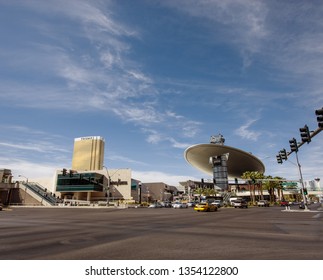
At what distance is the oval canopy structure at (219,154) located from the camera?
12938cm

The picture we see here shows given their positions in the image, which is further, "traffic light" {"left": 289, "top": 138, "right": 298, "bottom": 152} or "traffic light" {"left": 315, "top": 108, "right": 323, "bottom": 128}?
"traffic light" {"left": 289, "top": 138, "right": 298, "bottom": 152}

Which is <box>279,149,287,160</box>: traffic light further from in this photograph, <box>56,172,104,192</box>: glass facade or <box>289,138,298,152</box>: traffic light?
<box>56,172,104,192</box>: glass facade

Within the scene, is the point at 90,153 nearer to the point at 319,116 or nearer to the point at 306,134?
the point at 306,134

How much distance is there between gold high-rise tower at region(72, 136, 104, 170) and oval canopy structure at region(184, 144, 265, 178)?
77.0 metres

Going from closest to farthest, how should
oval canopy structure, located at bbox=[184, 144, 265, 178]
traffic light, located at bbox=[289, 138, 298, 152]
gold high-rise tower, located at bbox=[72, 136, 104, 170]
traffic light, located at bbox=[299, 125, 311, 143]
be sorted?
traffic light, located at bbox=[299, 125, 311, 143] < traffic light, located at bbox=[289, 138, 298, 152] < oval canopy structure, located at bbox=[184, 144, 265, 178] < gold high-rise tower, located at bbox=[72, 136, 104, 170]

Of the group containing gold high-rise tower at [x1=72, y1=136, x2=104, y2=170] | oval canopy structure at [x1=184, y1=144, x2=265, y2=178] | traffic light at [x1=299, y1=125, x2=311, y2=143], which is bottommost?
traffic light at [x1=299, y1=125, x2=311, y2=143]

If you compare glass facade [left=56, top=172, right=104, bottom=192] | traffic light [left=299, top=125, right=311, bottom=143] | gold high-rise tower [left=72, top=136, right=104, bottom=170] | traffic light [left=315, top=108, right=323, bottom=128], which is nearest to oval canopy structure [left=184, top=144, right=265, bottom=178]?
glass facade [left=56, top=172, right=104, bottom=192]

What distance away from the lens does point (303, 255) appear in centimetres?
680

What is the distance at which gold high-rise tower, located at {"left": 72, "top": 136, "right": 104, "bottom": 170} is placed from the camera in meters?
191
